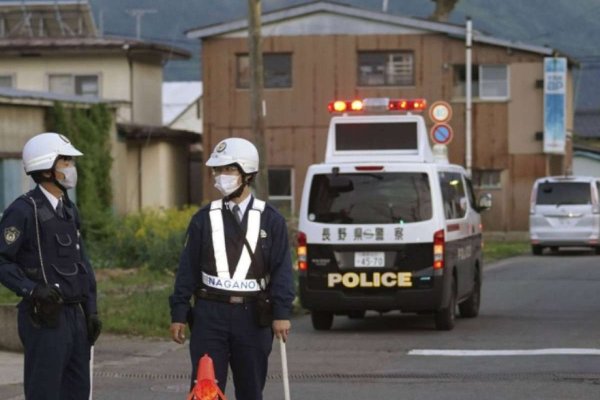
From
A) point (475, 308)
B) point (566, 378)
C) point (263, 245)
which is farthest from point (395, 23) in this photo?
point (263, 245)

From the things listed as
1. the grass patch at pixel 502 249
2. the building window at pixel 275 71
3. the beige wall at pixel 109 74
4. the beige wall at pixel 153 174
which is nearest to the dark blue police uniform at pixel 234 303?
the grass patch at pixel 502 249

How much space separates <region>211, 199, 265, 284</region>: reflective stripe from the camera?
8.25 meters

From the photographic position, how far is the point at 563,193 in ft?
120

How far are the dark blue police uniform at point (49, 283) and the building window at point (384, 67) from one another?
3683cm

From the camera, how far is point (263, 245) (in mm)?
8328

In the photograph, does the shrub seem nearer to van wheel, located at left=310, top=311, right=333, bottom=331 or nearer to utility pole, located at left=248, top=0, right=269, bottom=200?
utility pole, located at left=248, top=0, right=269, bottom=200

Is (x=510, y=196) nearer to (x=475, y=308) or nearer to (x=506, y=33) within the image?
(x=475, y=308)

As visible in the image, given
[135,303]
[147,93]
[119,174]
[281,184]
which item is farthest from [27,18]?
[135,303]

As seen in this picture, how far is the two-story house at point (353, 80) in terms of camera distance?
147ft

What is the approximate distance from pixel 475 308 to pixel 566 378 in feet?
21.3

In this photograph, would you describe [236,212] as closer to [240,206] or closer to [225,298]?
[240,206]

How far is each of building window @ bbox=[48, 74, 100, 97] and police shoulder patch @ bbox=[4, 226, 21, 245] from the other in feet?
116

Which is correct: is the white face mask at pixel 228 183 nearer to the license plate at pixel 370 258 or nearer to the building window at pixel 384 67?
the license plate at pixel 370 258

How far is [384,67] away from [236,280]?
37.1 metres
